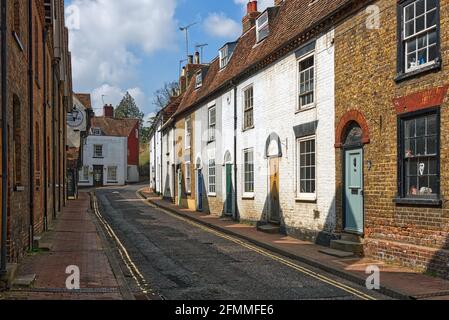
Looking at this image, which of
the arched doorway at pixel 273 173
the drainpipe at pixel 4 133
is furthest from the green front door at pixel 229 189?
the drainpipe at pixel 4 133

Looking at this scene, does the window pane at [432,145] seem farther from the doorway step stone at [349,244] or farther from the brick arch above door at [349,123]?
the doorway step stone at [349,244]

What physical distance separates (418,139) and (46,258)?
827cm

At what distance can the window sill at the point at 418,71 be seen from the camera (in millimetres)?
9870

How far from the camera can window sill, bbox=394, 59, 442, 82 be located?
32.4 ft

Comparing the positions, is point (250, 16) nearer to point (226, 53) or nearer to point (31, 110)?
point (226, 53)

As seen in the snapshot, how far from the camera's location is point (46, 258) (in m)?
11.4

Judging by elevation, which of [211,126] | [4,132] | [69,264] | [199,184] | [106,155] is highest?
[211,126]

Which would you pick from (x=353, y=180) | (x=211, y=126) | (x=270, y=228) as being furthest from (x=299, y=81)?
(x=211, y=126)

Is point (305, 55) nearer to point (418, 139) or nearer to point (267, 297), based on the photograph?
point (418, 139)

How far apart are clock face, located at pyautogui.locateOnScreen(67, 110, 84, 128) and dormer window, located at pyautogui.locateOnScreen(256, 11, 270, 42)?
15.5 metres

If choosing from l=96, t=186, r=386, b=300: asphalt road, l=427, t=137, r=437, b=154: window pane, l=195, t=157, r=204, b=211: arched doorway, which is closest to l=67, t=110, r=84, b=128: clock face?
l=195, t=157, r=204, b=211: arched doorway

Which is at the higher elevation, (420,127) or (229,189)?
(420,127)

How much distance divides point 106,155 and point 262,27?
148ft

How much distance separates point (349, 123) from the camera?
514 inches
